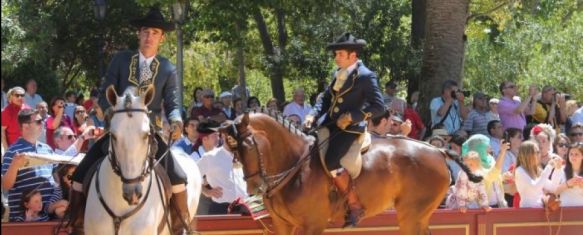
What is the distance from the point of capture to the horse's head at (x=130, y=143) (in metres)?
6.98

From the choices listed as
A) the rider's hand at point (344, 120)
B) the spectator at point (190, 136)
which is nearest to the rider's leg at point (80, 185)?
the rider's hand at point (344, 120)

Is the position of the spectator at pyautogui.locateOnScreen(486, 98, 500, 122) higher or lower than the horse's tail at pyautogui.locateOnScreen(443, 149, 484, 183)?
higher

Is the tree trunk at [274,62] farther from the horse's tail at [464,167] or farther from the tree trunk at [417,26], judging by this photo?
the horse's tail at [464,167]

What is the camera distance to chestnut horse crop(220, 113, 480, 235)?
9758mm

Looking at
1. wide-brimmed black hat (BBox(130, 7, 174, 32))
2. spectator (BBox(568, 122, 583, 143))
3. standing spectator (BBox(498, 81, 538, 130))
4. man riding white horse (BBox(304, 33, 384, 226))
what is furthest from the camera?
standing spectator (BBox(498, 81, 538, 130))

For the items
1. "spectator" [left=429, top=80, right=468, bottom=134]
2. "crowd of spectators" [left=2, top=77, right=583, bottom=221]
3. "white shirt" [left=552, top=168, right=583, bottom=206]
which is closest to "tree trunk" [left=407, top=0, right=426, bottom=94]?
"crowd of spectators" [left=2, top=77, right=583, bottom=221]

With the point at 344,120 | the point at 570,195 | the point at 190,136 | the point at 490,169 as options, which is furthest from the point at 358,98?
the point at 570,195

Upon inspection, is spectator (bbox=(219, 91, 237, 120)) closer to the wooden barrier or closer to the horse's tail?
the wooden barrier

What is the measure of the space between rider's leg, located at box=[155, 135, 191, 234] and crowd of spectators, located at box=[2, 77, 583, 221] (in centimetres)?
64

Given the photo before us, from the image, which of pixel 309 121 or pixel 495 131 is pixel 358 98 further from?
pixel 495 131

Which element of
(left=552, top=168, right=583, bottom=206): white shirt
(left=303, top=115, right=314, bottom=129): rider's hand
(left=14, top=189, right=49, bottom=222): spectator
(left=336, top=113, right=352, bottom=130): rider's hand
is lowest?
(left=552, top=168, right=583, bottom=206): white shirt

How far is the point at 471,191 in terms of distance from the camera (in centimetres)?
1178

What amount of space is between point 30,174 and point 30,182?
0.09 meters

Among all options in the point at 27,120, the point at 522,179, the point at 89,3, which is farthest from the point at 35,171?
the point at 89,3
